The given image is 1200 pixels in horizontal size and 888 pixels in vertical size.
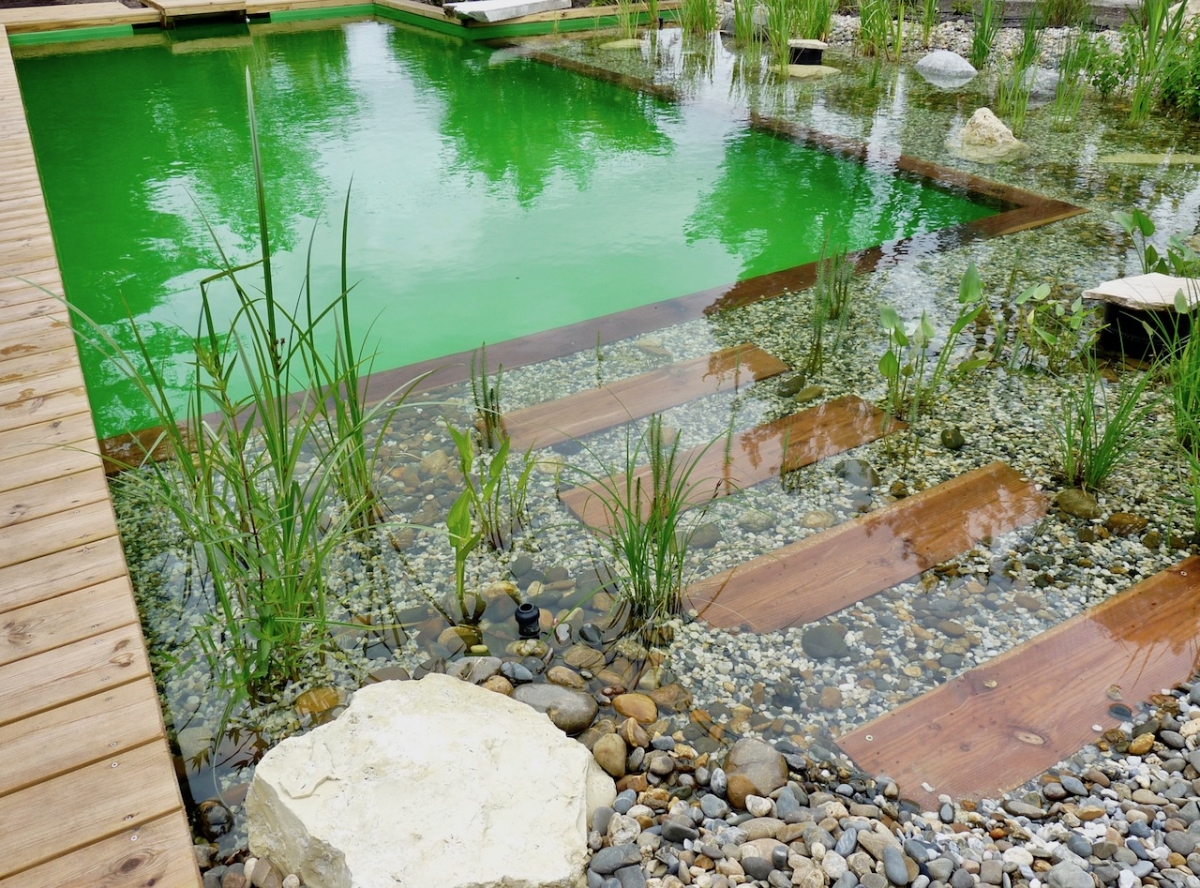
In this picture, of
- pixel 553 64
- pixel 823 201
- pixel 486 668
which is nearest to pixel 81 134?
pixel 553 64

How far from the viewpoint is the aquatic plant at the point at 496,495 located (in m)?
2.38

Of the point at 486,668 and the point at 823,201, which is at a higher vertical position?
the point at 823,201

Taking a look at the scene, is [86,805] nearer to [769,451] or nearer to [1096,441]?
[769,451]

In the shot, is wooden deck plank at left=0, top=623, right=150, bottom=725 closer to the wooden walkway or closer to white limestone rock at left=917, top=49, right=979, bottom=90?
the wooden walkway

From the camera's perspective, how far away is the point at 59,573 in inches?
78.4

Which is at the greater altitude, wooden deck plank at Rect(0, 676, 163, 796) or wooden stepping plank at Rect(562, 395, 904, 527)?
wooden deck plank at Rect(0, 676, 163, 796)

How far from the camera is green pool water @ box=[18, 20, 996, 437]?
13.5 ft

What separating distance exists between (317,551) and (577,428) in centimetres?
118

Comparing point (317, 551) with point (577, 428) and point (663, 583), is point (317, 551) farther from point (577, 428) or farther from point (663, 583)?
point (577, 428)

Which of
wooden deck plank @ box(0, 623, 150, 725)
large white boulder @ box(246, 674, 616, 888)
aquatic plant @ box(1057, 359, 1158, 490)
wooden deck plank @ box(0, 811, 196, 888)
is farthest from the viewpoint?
aquatic plant @ box(1057, 359, 1158, 490)

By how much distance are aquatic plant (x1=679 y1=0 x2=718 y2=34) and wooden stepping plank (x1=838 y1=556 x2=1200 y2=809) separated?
281 inches

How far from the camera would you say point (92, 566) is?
6.59 feet

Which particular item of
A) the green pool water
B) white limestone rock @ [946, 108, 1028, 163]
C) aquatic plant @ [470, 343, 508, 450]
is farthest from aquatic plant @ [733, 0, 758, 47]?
aquatic plant @ [470, 343, 508, 450]

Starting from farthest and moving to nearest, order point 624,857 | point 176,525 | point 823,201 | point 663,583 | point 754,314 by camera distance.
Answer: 1. point 823,201
2. point 754,314
3. point 176,525
4. point 663,583
5. point 624,857
